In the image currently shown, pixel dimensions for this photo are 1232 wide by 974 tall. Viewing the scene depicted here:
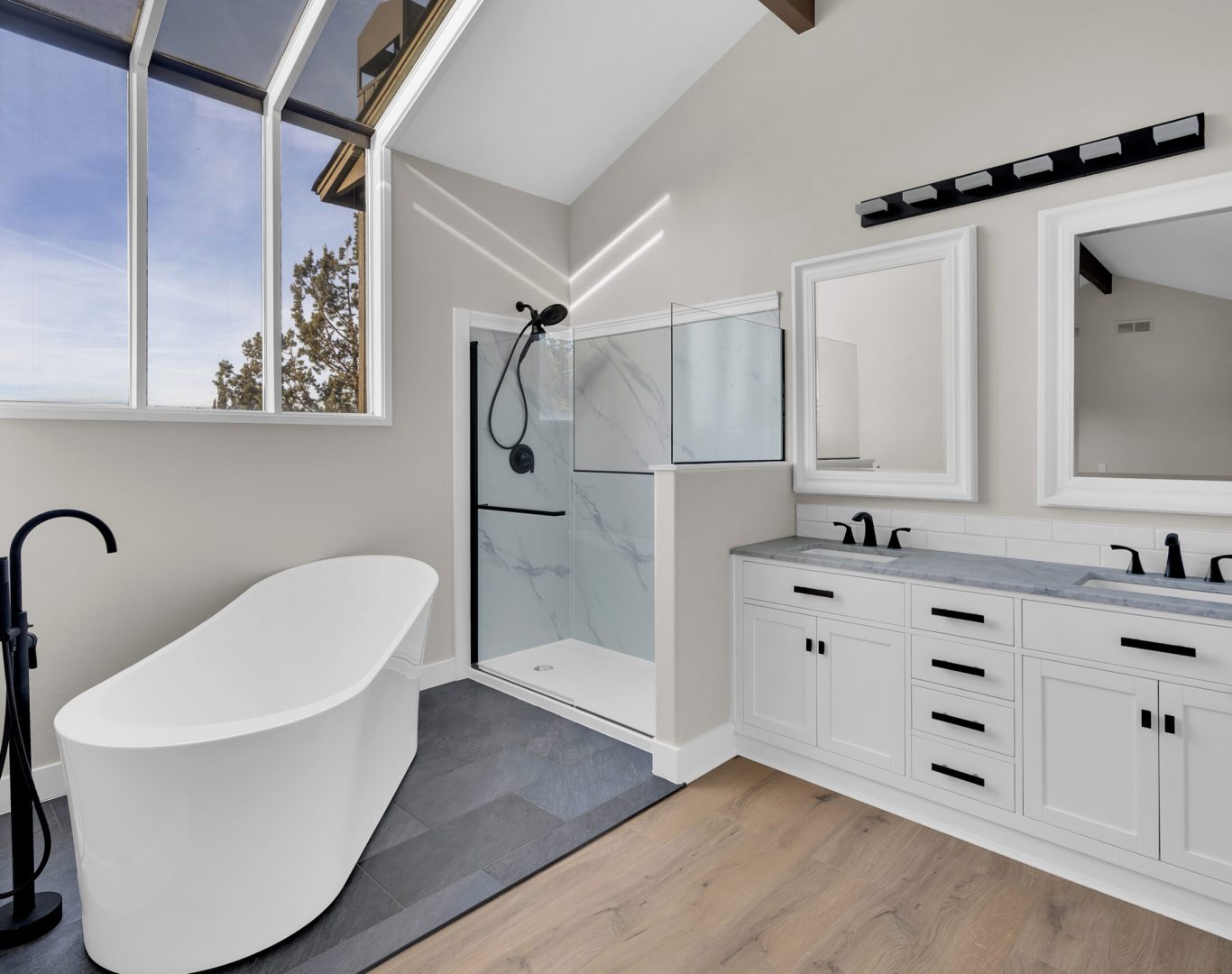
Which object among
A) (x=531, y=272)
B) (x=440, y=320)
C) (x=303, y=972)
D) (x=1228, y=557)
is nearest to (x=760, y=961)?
(x=303, y=972)

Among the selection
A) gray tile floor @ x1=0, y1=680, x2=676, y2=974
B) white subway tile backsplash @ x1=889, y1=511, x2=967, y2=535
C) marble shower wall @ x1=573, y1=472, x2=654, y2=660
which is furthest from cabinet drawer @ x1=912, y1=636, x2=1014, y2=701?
marble shower wall @ x1=573, y1=472, x2=654, y2=660

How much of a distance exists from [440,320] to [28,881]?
2.77m

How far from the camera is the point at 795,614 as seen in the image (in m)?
2.68

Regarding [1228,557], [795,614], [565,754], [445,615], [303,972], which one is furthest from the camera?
[445,615]

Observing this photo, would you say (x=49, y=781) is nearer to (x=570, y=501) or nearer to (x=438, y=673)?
(x=438, y=673)

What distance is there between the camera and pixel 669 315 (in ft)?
12.3

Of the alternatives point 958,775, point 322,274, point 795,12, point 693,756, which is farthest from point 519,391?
point 958,775

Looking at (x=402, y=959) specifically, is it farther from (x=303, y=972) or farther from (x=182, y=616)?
(x=182, y=616)

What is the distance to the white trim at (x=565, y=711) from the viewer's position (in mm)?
2951

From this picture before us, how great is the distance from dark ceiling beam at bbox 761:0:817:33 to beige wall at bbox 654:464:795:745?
195cm

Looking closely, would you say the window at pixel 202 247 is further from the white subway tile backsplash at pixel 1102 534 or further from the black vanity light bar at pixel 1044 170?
the white subway tile backsplash at pixel 1102 534

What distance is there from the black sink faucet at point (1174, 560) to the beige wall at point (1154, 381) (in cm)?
23

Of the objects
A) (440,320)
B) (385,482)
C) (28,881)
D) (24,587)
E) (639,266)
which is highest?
(639,266)

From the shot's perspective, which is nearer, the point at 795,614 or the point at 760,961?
the point at 760,961
